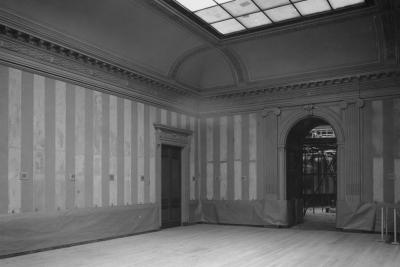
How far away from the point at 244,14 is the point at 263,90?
3953mm

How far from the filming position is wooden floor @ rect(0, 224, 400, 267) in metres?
8.34

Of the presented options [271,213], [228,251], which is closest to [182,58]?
[271,213]

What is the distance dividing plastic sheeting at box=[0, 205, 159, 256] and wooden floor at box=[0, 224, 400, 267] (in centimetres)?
36

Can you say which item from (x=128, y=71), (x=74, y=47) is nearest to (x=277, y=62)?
(x=128, y=71)

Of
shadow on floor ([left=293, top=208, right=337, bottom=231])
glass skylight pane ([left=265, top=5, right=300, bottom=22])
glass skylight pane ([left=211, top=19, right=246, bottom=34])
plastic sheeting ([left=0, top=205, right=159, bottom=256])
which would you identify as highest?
glass skylight pane ([left=265, top=5, right=300, bottom=22])

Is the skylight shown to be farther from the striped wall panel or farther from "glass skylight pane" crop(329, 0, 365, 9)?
the striped wall panel

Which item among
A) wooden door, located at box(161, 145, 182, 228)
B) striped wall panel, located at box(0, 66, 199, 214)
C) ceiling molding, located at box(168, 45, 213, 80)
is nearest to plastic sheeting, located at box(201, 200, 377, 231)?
wooden door, located at box(161, 145, 182, 228)

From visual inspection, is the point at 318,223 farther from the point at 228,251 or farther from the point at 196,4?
the point at 196,4

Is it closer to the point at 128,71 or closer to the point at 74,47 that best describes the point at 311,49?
the point at 128,71

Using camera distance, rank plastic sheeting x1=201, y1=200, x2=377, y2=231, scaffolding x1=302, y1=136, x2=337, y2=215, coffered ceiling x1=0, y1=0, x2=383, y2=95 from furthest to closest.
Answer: scaffolding x1=302, y1=136, x2=337, y2=215
plastic sheeting x1=201, y1=200, x2=377, y2=231
coffered ceiling x1=0, y1=0, x2=383, y2=95

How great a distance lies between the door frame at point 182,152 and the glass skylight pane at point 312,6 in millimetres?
5872

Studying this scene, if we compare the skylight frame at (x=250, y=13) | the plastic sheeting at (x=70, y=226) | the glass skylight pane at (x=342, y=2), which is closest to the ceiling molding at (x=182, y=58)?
the skylight frame at (x=250, y=13)

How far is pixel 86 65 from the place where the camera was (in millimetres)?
11133

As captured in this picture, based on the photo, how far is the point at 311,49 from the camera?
13.2 metres
